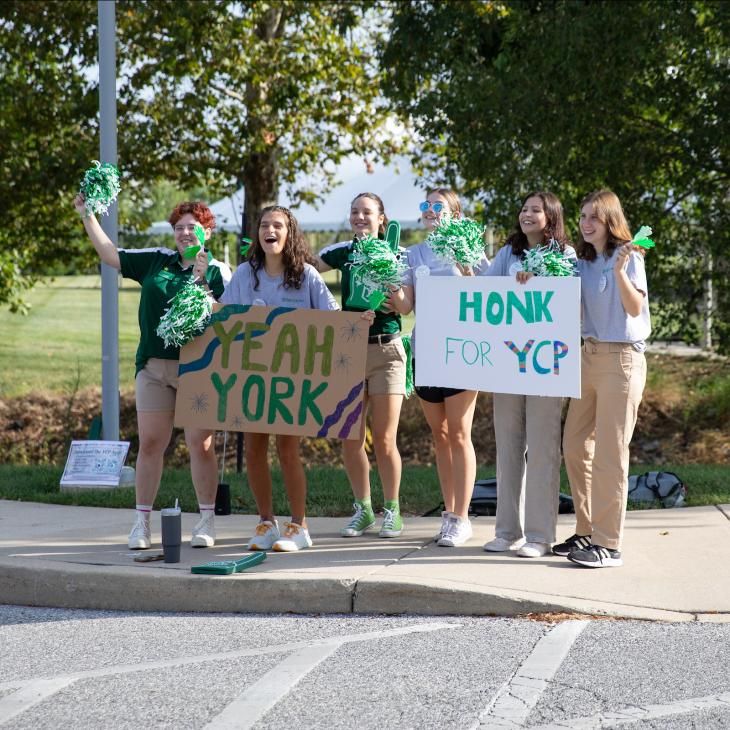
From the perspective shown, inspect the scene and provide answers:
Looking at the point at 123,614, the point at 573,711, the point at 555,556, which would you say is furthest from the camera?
the point at 555,556

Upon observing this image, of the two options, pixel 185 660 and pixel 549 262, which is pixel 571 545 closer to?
pixel 549 262

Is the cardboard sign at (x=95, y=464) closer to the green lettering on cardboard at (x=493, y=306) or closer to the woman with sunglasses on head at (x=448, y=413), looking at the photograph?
the woman with sunglasses on head at (x=448, y=413)

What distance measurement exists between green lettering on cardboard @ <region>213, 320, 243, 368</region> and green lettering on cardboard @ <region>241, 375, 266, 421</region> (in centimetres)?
18

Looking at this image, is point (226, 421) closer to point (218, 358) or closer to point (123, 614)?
point (218, 358)

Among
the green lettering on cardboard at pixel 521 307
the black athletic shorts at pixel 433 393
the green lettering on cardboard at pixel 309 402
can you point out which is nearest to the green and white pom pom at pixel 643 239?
the green lettering on cardboard at pixel 521 307

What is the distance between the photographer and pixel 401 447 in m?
14.5

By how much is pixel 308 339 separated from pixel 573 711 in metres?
3.03

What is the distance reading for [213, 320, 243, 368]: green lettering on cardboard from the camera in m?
6.76

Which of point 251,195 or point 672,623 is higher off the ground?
point 251,195

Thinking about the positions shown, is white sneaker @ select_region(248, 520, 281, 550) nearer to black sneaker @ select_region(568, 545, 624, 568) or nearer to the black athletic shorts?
the black athletic shorts

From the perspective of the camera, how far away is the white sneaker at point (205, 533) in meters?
6.89

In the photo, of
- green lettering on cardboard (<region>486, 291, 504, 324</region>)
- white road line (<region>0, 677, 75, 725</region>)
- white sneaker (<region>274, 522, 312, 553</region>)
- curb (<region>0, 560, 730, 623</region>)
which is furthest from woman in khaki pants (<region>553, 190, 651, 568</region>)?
white road line (<region>0, 677, 75, 725</region>)

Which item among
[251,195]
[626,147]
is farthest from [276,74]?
[626,147]

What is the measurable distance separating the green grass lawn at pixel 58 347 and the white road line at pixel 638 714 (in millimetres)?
13426
